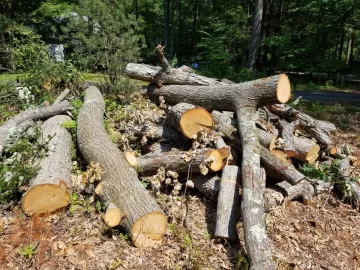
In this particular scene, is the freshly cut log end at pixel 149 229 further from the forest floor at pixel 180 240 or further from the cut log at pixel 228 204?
the cut log at pixel 228 204

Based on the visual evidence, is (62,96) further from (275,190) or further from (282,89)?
(275,190)

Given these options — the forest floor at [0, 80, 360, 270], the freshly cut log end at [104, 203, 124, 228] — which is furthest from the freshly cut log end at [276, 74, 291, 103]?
the freshly cut log end at [104, 203, 124, 228]

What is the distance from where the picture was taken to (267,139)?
15.9 ft

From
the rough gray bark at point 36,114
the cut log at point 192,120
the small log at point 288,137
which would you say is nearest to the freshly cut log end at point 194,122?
the cut log at point 192,120

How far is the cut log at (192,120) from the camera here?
4.70 metres

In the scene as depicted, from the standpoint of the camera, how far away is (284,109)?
5691 mm

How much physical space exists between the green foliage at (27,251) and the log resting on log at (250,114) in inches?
93.0

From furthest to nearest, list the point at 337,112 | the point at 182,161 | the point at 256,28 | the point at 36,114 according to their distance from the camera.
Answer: the point at 256,28 < the point at 337,112 < the point at 36,114 < the point at 182,161

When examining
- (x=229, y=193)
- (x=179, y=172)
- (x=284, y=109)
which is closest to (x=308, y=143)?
(x=284, y=109)

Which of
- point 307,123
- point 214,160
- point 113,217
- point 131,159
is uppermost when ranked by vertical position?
point 307,123

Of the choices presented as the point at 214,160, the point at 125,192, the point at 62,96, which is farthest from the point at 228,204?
the point at 62,96

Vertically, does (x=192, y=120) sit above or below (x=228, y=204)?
above

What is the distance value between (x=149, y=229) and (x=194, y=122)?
1898 mm

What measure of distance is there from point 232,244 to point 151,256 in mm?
1000
